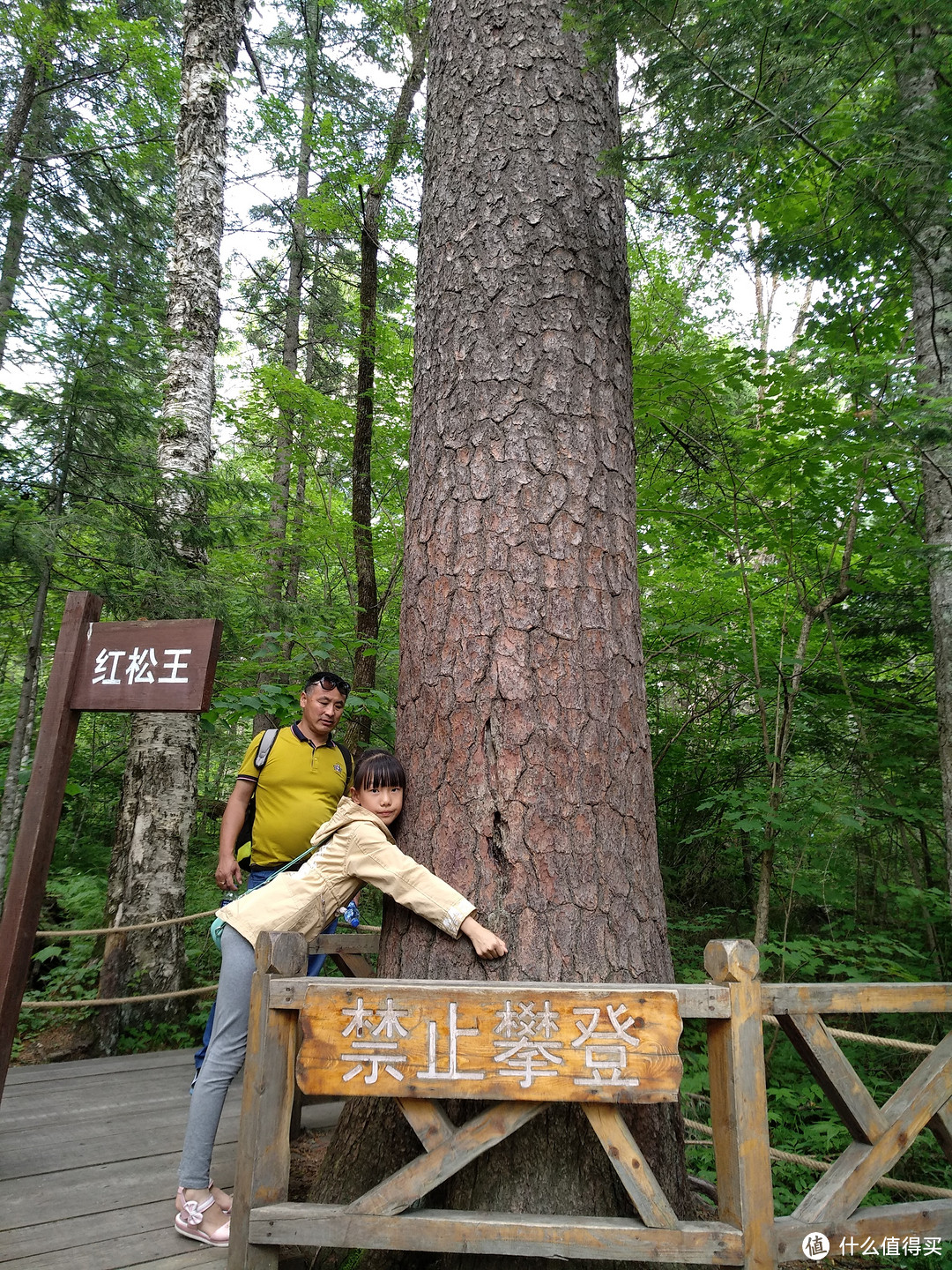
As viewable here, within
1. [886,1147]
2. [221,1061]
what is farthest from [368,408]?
[886,1147]

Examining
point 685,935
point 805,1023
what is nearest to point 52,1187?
point 805,1023

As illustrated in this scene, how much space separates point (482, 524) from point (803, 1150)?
157 inches

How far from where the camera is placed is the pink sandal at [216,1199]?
8.10 ft

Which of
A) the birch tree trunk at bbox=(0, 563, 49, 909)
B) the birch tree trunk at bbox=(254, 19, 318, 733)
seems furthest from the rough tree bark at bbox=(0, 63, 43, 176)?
the birch tree trunk at bbox=(0, 563, 49, 909)

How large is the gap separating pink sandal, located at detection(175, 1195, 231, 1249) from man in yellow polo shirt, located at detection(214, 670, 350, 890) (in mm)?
1116

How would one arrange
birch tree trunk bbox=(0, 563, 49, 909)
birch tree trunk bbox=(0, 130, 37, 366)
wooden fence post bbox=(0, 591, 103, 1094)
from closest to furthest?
1. wooden fence post bbox=(0, 591, 103, 1094)
2. birch tree trunk bbox=(0, 563, 49, 909)
3. birch tree trunk bbox=(0, 130, 37, 366)

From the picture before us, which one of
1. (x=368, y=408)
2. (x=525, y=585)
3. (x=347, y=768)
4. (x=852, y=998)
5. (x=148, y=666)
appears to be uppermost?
(x=368, y=408)

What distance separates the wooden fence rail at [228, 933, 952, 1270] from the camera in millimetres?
1705

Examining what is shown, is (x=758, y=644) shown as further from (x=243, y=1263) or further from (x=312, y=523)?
(x=243, y=1263)

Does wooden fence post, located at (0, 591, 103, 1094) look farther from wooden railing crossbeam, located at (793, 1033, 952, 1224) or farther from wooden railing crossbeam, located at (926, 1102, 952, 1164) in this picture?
wooden railing crossbeam, located at (926, 1102, 952, 1164)

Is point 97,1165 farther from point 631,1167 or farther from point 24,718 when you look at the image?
point 24,718

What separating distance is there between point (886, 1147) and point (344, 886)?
64.6 inches

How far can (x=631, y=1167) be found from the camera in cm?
173

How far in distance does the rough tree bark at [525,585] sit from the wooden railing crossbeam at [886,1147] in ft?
1.33
